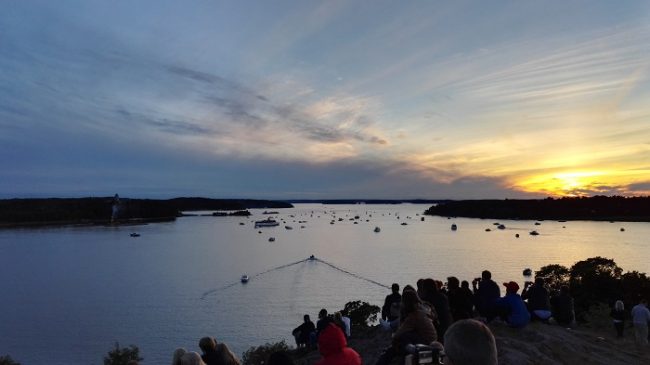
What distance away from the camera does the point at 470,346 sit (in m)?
2.63

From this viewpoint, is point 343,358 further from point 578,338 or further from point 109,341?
point 109,341

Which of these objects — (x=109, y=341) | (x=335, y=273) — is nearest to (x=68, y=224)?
(x=335, y=273)

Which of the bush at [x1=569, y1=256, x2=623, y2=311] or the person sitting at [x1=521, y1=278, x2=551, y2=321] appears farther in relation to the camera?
the bush at [x1=569, y1=256, x2=623, y2=311]

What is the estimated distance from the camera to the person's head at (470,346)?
8.55 feet

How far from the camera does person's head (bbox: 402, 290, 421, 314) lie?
780 centimetres

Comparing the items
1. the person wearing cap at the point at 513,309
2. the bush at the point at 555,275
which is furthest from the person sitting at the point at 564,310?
the bush at the point at 555,275

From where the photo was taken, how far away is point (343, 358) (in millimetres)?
5172

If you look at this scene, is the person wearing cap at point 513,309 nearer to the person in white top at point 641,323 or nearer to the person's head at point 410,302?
the person in white top at point 641,323

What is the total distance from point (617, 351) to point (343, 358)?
36.6 ft

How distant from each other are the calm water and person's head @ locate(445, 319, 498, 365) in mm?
24295

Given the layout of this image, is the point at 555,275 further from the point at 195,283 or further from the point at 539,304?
the point at 195,283

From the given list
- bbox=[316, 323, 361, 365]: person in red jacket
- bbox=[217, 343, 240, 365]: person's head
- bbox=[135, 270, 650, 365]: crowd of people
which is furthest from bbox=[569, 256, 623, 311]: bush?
bbox=[316, 323, 361, 365]: person in red jacket

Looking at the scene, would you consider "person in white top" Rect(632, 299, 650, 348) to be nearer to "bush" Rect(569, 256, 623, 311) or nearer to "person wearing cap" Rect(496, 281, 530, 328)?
"person wearing cap" Rect(496, 281, 530, 328)

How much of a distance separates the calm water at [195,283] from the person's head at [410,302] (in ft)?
63.4
